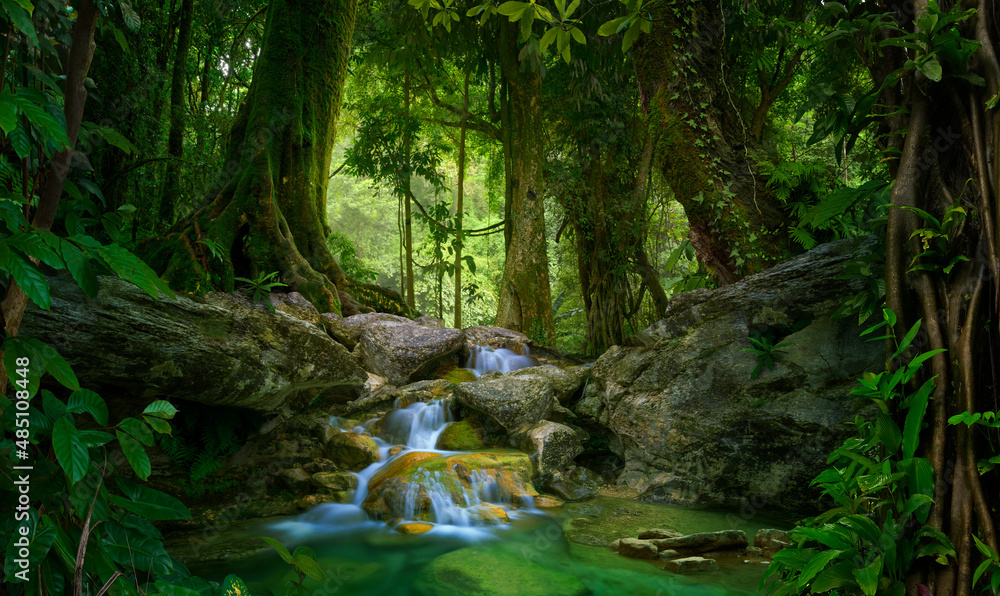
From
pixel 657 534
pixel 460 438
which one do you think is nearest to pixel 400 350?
pixel 460 438

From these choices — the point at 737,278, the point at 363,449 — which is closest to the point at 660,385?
the point at 737,278

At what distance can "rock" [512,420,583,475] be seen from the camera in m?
5.48

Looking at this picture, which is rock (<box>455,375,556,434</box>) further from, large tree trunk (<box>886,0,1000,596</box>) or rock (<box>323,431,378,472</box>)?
large tree trunk (<box>886,0,1000,596</box>)

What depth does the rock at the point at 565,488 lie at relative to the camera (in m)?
5.19

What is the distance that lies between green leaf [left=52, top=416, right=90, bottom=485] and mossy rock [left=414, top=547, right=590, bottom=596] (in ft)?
8.03

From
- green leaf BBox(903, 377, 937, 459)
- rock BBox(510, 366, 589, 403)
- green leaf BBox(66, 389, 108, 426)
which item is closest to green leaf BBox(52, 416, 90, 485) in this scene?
green leaf BBox(66, 389, 108, 426)

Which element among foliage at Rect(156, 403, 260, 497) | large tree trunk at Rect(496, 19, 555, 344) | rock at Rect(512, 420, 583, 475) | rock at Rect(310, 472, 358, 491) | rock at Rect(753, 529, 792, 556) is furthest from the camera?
large tree trunk at Rect(496, 19, 555, 344)

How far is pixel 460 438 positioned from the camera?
6113mm

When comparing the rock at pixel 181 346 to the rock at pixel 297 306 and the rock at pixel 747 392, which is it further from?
the rock at pixel 747 392

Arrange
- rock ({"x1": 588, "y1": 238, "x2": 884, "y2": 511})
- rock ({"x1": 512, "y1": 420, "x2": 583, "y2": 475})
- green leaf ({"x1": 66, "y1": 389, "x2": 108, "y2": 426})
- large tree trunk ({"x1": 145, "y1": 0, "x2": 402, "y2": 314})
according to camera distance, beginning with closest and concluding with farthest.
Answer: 1. green leaf ({"x1": 66, "y1": 389, "x2": 108, "y2": 426})
2. rock ({"x1": 588, "y1": 238, "x2": 884, "y2": 511})
3. rock ({"x1": 512, "y1": 420, "x2": 583, "y2": 475})
4. large tree trunk ({"x1": 145, "y1": 0, "x2": 402, "y2": 314})

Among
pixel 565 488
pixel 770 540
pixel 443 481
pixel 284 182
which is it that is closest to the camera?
pixel 770 540

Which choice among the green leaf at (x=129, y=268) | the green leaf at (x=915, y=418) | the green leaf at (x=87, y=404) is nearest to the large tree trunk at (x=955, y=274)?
the green leaf at (x=915, y=418)

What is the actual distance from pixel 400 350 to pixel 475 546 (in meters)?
3.93

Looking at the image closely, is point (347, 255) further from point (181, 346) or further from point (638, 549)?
point (638, 549)
